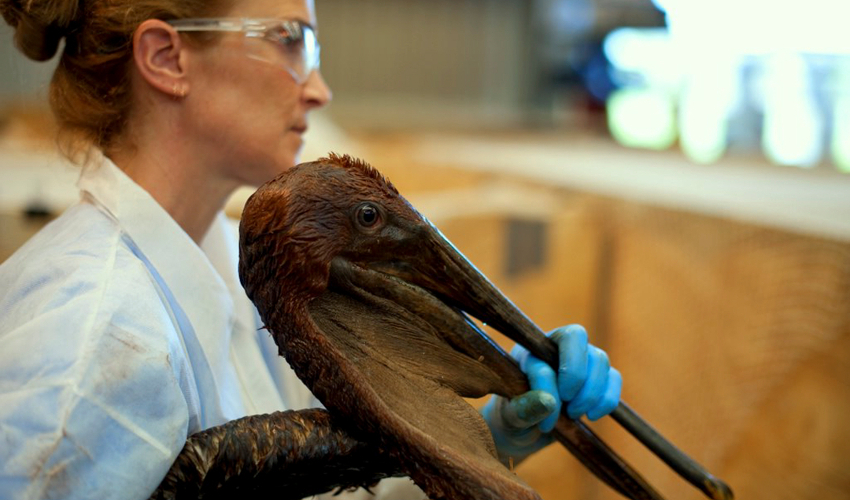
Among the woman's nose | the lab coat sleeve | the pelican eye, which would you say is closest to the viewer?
the lab coat sleeve

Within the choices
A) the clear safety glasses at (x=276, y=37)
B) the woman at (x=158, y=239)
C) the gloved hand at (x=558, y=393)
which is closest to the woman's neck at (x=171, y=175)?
the woman at (x=158, y=239)

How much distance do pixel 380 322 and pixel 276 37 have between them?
0.55 m

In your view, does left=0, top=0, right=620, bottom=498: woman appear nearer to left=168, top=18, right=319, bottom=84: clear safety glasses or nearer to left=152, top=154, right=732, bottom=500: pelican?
left=168, top=18, right=319, bottom=84: clear safety glasses

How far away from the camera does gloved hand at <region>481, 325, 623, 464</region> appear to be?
3.81 feet

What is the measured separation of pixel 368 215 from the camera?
107 centimetres

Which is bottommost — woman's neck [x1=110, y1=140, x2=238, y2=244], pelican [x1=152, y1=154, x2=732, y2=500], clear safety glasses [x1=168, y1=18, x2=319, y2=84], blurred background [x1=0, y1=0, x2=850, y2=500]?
blurred background [x1=0, y1=0, x2=850, y2=500]

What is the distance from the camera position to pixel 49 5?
1.25 meters

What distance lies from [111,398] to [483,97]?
1023 cm

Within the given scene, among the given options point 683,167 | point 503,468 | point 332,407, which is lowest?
point 683,167

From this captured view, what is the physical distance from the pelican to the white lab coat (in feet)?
0.32

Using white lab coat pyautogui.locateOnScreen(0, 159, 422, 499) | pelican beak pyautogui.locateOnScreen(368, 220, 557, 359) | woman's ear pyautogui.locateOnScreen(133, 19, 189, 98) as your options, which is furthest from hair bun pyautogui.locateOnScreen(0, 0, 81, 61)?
pelican beak pyautogui.locateOnScreen(368, 220, 557, 359)

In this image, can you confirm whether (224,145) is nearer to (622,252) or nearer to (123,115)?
(123,115)

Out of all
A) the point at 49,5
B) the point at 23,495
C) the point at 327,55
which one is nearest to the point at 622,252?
the point at 49,5

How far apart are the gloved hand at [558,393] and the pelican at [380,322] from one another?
0.04 metres
